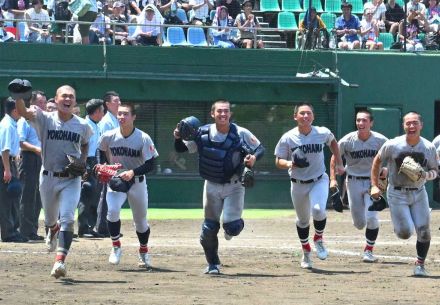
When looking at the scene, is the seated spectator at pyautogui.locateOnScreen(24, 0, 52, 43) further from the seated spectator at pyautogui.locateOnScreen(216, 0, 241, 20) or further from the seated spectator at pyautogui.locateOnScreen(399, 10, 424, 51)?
the seated spectator at pyautogui.locateOnScreen(399, 10, 424, 51)

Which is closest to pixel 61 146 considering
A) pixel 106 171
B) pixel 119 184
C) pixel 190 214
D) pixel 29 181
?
pixel 106 171

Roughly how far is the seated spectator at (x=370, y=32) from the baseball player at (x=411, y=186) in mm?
12501

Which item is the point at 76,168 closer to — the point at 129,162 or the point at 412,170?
the point at 129,162

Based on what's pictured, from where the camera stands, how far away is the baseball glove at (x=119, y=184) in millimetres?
12898

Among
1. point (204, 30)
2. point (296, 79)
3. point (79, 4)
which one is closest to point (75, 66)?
point (79, 4)

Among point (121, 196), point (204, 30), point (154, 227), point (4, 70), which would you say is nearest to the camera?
point (121, 196)

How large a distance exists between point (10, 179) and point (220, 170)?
4.12 metres

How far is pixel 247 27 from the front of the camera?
24109 mm

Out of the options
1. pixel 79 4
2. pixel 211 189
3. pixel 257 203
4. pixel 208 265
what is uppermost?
→ pixel 79 4

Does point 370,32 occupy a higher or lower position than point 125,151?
higher

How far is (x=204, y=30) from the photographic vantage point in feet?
80.0

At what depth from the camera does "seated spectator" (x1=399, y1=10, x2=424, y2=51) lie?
82.4 feet

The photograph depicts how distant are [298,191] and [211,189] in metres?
1.37

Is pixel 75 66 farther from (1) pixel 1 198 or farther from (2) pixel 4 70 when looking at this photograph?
(1) pixel 1 198
